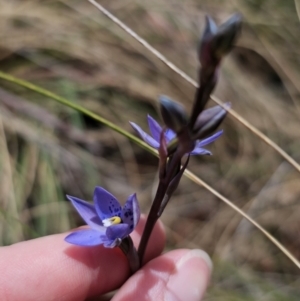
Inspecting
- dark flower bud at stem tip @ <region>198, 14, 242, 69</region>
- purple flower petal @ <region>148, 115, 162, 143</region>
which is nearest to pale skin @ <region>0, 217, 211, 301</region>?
purple flower petal @ <region>148, 115, 162, 143</region>

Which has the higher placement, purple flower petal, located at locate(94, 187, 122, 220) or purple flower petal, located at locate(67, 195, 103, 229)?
purple flower petal, located at locate(94, 187, 122, 220)

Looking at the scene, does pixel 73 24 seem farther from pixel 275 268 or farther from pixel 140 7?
pixel 275 268

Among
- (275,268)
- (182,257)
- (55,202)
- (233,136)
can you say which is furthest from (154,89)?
(182,257)

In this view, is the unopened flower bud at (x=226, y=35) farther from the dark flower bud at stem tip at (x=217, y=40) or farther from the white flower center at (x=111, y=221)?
the white flower center at (x=111, y=221)

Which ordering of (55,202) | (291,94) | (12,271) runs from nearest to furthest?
(12,271) < (55,202) < (291,94)

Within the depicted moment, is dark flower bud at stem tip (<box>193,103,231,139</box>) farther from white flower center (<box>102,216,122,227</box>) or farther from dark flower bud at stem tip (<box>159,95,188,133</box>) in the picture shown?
white flower center (<box>102,216,122,227</box>)

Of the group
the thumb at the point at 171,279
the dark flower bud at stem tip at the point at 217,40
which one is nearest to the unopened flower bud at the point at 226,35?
the dark flower bud at stem tip at the point at 217,40

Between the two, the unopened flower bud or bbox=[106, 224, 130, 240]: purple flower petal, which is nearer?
the unopened flower bud
